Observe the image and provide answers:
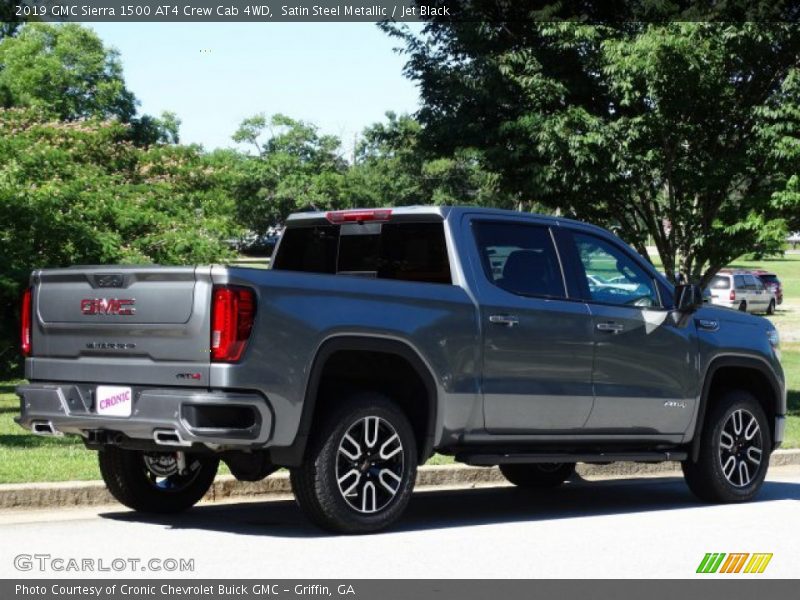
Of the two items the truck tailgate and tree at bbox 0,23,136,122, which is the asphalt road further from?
tree at bbox 0,23,136,122

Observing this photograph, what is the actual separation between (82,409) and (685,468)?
4.77 meters

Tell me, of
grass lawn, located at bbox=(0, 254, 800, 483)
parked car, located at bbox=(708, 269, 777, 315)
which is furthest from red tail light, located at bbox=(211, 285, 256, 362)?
parked car, located at bbox=(708, 269, 777, 315)

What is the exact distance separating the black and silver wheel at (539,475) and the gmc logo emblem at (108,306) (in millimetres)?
4277

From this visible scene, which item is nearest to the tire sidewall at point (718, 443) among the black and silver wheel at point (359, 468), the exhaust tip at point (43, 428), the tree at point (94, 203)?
the black and silver wheel at point (359, 468)

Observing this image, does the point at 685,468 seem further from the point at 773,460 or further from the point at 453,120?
the point at 453,120

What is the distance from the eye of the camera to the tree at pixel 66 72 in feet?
228

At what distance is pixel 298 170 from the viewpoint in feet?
412

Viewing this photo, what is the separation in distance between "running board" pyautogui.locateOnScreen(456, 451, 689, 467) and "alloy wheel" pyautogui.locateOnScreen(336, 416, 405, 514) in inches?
Result: 22.9

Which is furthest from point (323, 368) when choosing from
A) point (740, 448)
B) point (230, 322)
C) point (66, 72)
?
point (66, 72)

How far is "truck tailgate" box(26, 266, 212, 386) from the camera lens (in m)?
8.30

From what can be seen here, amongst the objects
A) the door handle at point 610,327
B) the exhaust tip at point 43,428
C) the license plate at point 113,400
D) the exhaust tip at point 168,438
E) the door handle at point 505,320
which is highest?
the door handle at point 505,320

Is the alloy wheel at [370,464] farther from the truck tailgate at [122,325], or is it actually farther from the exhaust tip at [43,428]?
the exhaust tip at [43,428]

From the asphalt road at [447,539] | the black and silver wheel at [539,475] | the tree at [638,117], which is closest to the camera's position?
the asphalt road at [447,539]

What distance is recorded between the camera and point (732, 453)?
37.0 feet
